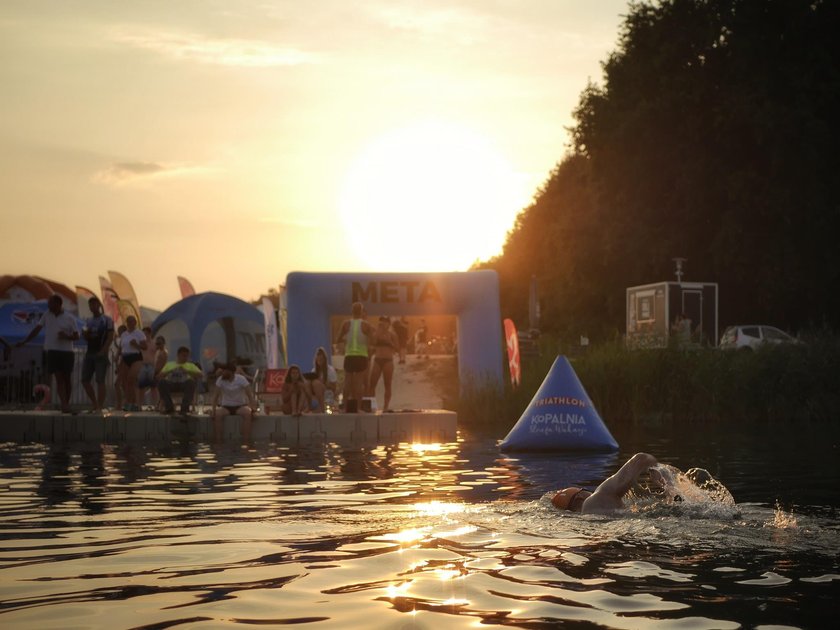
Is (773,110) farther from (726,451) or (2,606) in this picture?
(2,606)

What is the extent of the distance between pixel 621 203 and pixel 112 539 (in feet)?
114

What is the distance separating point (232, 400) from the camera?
18531mm

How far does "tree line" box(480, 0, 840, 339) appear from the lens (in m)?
36.3

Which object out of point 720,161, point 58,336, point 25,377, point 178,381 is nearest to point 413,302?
point 178,381

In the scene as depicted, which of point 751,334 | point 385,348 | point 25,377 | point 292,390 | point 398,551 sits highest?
point 751,334

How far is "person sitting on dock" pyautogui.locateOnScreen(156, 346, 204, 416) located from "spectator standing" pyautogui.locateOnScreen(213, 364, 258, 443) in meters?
0.83

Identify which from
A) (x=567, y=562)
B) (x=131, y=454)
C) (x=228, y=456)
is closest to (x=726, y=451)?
(x=228, y=456)

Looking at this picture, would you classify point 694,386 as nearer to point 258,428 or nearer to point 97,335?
point 258,428

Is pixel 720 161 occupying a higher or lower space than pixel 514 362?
higher

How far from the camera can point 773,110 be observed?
35844 millimetres

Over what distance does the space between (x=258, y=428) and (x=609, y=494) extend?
10633 millimetres

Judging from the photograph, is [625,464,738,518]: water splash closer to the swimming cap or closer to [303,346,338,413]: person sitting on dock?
Answer: the swimming cap

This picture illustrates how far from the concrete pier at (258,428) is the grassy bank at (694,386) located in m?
3.87

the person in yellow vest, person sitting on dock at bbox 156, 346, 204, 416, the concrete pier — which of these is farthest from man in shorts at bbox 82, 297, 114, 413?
the person in yellow vest
